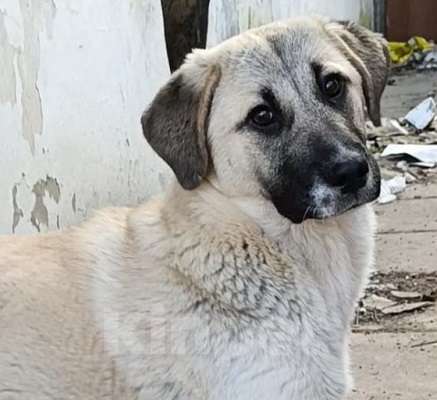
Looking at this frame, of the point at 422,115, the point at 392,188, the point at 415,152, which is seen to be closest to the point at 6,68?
the point at 392,188

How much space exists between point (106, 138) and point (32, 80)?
89 cm

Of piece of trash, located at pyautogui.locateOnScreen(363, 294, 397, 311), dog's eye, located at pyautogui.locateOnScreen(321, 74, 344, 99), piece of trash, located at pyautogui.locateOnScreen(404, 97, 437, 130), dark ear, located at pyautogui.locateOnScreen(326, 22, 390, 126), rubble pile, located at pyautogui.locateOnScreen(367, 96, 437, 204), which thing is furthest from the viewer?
piece of trash, located at pyautogui.locateOnScreen(404, 97, 437, 130)

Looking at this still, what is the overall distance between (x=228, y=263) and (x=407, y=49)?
11.0 m

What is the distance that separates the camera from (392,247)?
629cm

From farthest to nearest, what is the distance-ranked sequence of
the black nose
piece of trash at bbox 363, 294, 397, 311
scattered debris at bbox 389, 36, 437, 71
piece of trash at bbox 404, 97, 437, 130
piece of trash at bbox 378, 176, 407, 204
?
scattered debris at bbox 389, 36, 437, 71, piece of trash at bbox 404, 97, 437, 130, piece of trash at bbox 378, 176, 407, 204, piece of trash at bbox 363, 294, 397, 311, the black nose

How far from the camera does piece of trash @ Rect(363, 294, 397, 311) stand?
532 cm

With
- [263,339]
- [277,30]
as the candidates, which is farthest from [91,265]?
[277,30]

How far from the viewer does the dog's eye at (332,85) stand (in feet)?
11.8

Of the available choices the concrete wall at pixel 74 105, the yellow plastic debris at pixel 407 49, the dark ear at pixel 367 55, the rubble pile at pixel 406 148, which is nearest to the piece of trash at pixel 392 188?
the rubble pile at pixel 406 148

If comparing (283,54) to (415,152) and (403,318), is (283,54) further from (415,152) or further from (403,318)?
(415,152)

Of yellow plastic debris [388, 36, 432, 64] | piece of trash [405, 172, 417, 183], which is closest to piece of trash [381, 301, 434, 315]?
piece of trash [405, 172, 417, 183]

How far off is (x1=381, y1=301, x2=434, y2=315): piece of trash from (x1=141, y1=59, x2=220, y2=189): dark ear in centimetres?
194

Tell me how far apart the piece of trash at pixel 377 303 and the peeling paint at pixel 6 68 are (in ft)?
6.49

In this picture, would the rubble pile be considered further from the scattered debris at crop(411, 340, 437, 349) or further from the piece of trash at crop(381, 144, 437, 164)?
the scattered debris at crop(411, 340, 437, 349)
